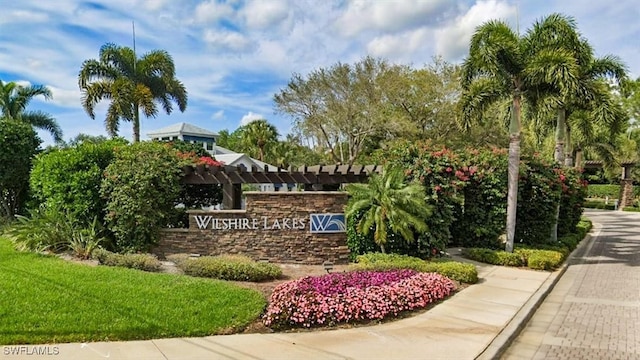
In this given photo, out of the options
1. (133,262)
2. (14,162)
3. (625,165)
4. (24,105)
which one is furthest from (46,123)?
(625,165)

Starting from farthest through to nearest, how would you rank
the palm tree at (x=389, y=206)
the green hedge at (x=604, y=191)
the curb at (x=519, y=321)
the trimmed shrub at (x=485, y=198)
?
the green hedge at (x=604, y=191) → the trimmed shrub at (x=485, y=198) → the palm tree at (x=389, y=206) → the curb at (x=519, y=321)

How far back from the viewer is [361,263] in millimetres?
11281

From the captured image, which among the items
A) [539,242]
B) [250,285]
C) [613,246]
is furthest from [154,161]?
[613,246]

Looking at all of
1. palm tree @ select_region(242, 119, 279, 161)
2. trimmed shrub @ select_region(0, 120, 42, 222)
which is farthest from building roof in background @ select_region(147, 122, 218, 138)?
trimmed shrub @ select_region(0, 120, 42, 222)

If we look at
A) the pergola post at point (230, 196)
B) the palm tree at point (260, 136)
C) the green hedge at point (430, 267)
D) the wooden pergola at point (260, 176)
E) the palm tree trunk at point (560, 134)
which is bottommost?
the green hedge at point (430, 267)

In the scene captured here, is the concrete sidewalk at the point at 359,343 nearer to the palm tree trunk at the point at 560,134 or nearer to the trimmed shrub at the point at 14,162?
the trimmed shrub at the point at 14,162

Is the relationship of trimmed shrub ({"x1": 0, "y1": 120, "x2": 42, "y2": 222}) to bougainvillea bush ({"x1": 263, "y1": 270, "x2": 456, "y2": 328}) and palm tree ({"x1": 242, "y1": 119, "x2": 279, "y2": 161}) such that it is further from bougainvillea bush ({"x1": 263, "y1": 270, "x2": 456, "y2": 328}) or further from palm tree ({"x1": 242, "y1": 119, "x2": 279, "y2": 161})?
Result: palm tree ({"x1": 242, "y1": 119, "x2": 279, "y2": 161})

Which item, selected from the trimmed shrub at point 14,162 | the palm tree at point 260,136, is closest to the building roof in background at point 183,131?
the palm tree at point 260,136

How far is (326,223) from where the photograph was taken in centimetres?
1276

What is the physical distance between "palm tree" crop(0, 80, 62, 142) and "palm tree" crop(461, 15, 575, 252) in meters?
25.8

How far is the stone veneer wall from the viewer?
12.8 m

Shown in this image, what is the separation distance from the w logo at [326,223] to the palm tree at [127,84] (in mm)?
14855

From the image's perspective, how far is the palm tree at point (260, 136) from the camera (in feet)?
161

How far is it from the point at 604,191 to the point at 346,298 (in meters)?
54.5
